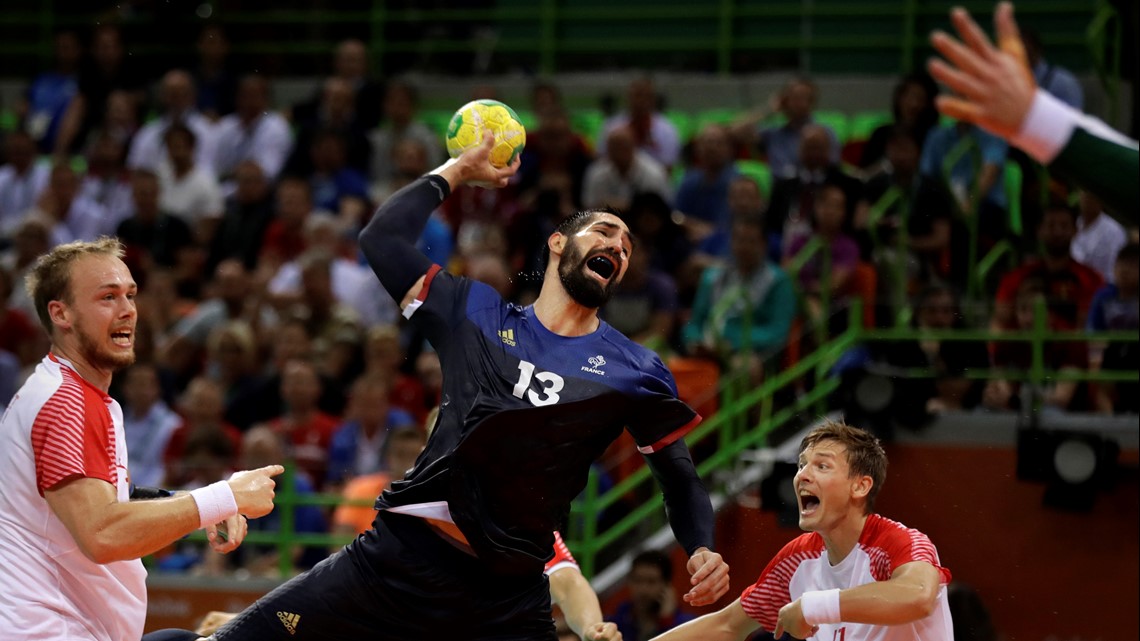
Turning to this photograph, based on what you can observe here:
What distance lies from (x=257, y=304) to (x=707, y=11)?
5688mm

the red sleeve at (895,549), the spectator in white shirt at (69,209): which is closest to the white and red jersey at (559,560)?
the red sleeve at (895,549)

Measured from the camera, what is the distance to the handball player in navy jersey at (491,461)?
5695mm

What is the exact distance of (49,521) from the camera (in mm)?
5438

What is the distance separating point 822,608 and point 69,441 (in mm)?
2668

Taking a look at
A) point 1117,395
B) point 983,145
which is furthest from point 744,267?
point 1117,395

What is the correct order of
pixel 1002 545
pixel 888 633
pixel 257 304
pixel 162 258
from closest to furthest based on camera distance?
pixel 888 633, pixel 1002 545, pixel 257 304, pixel 162 258

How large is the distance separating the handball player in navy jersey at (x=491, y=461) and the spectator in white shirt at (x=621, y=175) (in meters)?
6.34

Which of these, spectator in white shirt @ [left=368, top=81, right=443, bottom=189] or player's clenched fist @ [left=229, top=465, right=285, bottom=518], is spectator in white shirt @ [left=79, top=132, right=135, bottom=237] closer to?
spectator in white shirt @ [left=368, top=81, right=443, bottom=189]

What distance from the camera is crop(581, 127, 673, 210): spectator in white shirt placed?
1231cm

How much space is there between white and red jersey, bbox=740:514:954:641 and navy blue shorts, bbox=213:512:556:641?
973mm

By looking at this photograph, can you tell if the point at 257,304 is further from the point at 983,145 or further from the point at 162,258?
the point at 983,145

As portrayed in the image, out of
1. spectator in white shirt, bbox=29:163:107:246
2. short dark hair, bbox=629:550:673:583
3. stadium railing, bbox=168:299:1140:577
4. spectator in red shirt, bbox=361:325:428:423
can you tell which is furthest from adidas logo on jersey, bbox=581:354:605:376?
spectator in white shirt, bbox=29:163:107:246

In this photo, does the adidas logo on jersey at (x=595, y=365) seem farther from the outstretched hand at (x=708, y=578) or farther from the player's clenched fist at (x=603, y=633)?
the player's clenched fist at (x=603, y=633)

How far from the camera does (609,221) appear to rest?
606 centimetres
